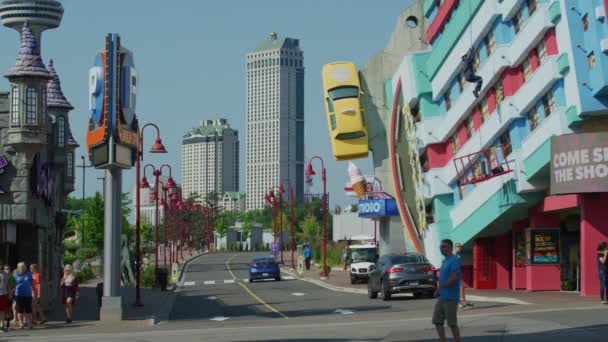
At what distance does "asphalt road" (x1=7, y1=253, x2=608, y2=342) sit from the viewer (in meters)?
22.2

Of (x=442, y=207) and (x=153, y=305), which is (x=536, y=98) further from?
(x=153, y=305)

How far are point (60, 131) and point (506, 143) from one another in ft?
60.9

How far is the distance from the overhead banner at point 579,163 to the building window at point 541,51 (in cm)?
429

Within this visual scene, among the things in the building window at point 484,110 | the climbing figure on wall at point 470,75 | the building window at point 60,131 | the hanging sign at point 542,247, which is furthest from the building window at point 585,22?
the building window at point 60,131

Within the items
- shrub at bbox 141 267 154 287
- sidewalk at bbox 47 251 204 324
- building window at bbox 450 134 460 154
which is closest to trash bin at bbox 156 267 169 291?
sidewalk at bbox 47 251 204 324

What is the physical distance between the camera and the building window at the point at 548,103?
3797 centimetres

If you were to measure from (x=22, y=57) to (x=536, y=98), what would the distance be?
17116 mm

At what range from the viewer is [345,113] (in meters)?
66.2

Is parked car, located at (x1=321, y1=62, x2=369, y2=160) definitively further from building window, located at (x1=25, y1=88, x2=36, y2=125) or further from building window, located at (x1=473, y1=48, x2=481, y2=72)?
building window, located at (x1=25, y1=88, x2=36, y2=125)

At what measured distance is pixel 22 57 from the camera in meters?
33.6

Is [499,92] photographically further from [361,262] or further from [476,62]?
[361,262]

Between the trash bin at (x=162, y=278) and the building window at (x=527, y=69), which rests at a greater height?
the building window at (x=527, y=69)

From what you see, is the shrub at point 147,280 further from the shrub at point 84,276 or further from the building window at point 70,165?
the building window at point 70,165

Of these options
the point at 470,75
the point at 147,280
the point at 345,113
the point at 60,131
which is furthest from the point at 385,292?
the point at 147,280
